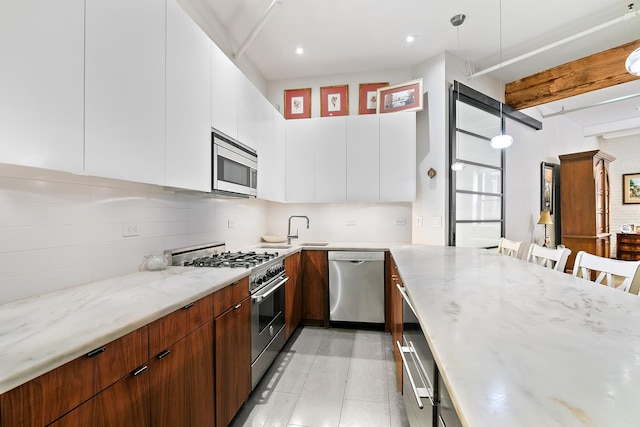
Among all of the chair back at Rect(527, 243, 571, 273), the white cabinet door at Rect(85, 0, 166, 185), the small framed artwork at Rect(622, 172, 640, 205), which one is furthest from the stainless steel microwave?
the small framed artwork at Rect(622, 172, 640, 205)

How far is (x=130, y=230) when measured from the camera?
1.63 meters

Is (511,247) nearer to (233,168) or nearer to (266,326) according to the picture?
(266,326)

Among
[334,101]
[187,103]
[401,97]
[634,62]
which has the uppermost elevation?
[334,101]

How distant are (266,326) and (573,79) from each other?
429cm

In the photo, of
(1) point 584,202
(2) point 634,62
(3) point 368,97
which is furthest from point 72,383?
(1) point 584,202

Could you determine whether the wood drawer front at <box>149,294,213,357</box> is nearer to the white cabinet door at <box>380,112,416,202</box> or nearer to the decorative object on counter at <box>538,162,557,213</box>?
the white cabinet door at <box>380,112,416,202</box>

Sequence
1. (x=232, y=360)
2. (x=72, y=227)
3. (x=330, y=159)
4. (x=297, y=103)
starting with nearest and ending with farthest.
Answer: (x=72, y=227)
(x=232, y=360)
(x=330, y=159)
(x=297, y=103)

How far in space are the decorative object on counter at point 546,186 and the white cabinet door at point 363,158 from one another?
11.2 feet

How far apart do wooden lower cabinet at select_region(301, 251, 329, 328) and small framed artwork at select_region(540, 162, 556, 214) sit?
13.7 ft

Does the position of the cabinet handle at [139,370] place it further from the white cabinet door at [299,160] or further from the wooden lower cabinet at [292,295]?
the white cabinet door at [299,160]

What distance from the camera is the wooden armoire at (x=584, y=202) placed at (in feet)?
15.1

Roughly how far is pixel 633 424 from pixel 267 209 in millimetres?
3550

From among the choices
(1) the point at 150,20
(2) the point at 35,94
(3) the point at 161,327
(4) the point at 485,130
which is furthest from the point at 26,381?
(4) the point at 485,130

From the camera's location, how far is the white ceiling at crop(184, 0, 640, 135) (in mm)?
2361
